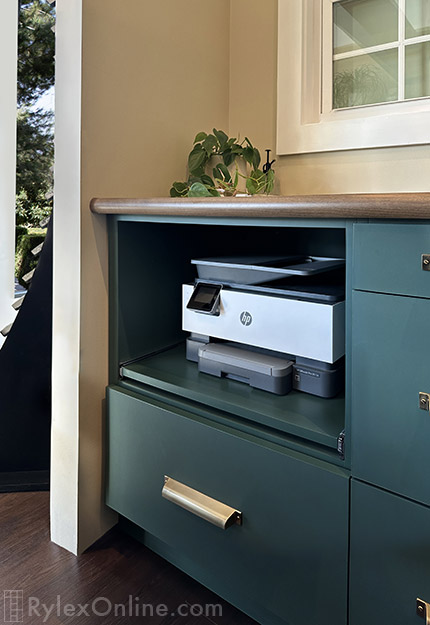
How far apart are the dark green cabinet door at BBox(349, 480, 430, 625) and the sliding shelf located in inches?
5.1

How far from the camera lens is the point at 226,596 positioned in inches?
44.6

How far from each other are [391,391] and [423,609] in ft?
1.20

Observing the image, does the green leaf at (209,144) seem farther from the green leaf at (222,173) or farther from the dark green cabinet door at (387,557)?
the dark green cabinet door at (387,557)

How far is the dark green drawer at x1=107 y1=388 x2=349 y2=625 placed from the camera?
2.94ft

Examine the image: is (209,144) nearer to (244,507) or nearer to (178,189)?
(178,189)

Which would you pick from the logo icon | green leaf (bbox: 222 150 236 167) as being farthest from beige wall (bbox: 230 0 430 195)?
the logo icon

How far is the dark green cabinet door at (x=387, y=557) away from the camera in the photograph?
2.60 feet

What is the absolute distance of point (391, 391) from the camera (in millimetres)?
808

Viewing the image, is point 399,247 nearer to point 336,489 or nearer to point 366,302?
point 366,302

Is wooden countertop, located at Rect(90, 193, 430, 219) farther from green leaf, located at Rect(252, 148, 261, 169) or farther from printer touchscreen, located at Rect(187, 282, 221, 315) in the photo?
green leaf, located at Rect(252, 148, 261, 169)

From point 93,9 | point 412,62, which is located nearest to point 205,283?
point 93,9

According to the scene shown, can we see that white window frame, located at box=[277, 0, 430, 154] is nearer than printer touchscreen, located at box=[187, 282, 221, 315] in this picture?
No

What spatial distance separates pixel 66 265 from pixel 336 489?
843mm

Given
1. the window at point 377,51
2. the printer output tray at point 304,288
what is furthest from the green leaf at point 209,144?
the printer output tray at point 304,288
